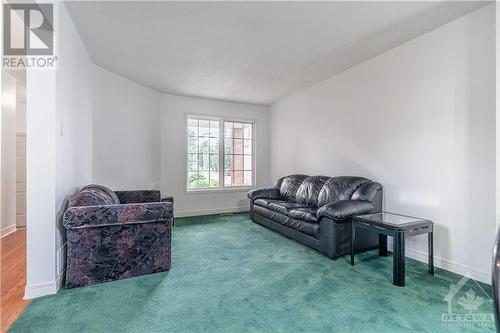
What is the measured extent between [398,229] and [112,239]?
2.71m

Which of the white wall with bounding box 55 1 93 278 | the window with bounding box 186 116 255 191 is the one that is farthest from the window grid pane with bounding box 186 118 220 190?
the white wall with bounding box 55 1 93 278

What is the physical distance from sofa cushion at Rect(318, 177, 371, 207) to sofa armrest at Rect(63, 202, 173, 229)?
89.1 inches

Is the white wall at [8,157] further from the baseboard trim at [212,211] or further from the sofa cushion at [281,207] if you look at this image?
the sofa cushion at [281,207]

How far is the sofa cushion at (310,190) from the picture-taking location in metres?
3.99

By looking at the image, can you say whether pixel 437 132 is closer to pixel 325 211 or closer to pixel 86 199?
pixel 325 211

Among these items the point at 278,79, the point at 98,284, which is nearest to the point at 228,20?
the point at 278,79

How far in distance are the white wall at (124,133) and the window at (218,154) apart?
78cm

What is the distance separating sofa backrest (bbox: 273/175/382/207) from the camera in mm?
3264

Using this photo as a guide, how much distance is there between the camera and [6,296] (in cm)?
209

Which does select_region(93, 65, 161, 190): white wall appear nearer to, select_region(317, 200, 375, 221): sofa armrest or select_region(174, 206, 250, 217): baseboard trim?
select_region(174, 206, 250, 217): baseboard trim

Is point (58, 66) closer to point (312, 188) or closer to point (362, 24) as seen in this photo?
point (362, 24)

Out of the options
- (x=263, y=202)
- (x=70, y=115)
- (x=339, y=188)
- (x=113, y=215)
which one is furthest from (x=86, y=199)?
(x=339, y=188)

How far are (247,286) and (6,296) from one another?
6.75ft

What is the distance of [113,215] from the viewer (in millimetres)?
2334
